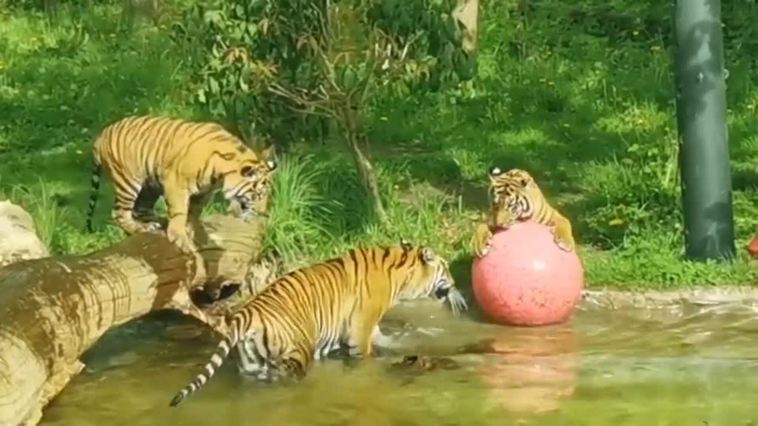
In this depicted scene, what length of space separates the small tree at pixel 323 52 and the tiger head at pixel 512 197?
950 millimetres

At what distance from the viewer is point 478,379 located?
7105mm

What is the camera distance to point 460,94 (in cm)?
1317

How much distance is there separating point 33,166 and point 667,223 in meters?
4.59

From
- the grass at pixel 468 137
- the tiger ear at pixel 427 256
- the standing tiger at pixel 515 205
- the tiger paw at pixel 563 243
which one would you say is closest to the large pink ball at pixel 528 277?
the tiger paw at pixel 563 243

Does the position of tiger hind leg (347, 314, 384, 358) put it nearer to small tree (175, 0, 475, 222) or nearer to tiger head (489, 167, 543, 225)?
tiger head (489, 167, 543, 225)

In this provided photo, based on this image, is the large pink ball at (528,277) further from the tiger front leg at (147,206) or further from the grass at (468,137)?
the tiger front leg at (147,206)

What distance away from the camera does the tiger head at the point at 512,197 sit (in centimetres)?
815

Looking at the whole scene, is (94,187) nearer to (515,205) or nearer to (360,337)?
(360,337)

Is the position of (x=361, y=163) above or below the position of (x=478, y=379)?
above

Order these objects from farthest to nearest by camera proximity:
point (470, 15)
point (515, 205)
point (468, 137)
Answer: point (470, 15) → point (468, 137) → point (515, 205)

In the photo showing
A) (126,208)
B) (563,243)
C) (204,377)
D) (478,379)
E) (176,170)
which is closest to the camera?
(204,377)

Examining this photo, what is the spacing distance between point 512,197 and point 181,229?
1.63m

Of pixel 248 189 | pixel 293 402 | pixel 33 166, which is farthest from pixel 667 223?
pixel 33 166

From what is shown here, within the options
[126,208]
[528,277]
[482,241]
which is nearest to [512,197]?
[482,241]
